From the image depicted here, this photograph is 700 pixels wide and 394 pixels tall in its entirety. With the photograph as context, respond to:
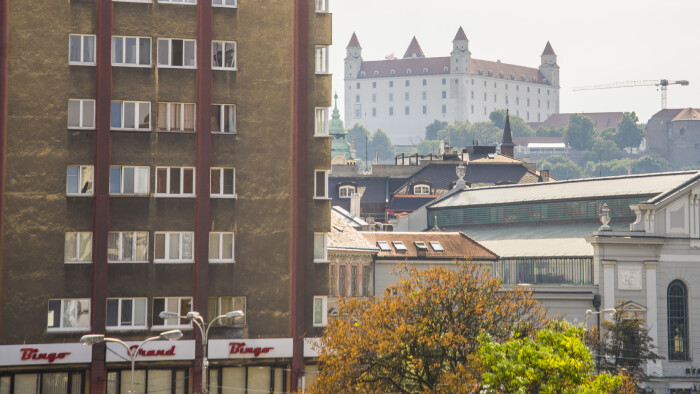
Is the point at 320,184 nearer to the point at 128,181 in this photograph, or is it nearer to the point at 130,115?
the point at 128,181

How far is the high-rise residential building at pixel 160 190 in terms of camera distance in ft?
219

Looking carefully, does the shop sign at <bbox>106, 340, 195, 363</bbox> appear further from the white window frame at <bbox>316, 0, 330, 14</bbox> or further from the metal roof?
the metal roof

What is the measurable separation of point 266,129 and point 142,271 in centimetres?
973

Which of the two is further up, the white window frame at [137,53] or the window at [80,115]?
the white window frame at [137,53]

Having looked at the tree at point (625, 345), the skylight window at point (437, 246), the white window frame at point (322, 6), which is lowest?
the tree at point (625, 345)

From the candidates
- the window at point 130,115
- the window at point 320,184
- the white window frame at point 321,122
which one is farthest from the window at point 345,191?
the window at point 130,115

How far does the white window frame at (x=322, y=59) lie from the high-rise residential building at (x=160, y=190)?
382 mm

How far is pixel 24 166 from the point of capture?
220 ft

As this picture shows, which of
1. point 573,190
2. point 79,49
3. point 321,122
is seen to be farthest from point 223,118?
point 573,190

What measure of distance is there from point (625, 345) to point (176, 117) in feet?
147

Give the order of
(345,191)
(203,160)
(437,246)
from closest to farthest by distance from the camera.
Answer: (203,160) < (437,246) < (345,191)

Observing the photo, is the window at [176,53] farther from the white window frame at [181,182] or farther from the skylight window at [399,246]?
the skylight window at [399,246]

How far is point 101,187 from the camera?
67.5 meters

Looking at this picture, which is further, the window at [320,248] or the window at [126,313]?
the window at [320,248]
